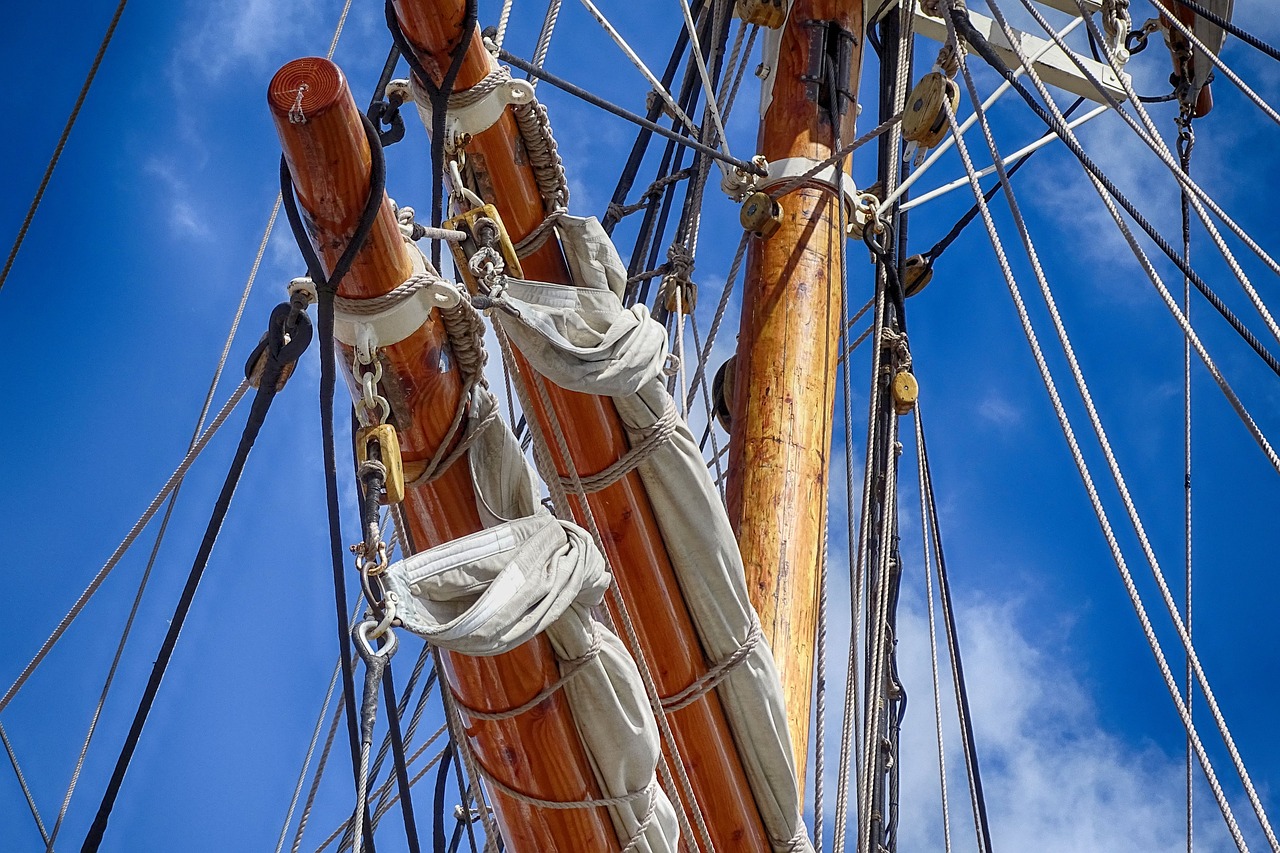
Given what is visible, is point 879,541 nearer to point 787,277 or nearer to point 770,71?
point 787,277

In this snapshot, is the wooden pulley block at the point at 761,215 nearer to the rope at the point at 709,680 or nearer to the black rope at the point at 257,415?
the rope at the point at 709,680

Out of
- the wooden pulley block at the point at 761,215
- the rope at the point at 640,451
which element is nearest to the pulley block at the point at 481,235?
the rope at the point at 640,451

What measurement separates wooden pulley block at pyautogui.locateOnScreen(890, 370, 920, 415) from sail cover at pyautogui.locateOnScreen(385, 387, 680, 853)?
189 cm

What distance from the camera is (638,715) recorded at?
2.99 metres

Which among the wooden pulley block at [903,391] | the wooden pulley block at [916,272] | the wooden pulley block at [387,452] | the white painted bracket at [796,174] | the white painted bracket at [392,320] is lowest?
the wooden pulley block at [387,452]

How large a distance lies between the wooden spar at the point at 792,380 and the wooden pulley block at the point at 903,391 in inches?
12.1

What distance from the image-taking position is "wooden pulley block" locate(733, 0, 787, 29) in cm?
A: 484

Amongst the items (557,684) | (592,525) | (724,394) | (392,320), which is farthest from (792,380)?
(392,320)

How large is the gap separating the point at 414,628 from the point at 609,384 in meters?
0.82

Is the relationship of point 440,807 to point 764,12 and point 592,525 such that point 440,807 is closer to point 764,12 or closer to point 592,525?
point 592,525

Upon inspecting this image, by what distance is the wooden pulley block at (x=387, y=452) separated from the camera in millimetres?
2441

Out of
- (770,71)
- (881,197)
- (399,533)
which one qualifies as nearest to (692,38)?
(770,71)

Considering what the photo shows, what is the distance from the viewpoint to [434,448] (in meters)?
2.88

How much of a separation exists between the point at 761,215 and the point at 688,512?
4.52ft
